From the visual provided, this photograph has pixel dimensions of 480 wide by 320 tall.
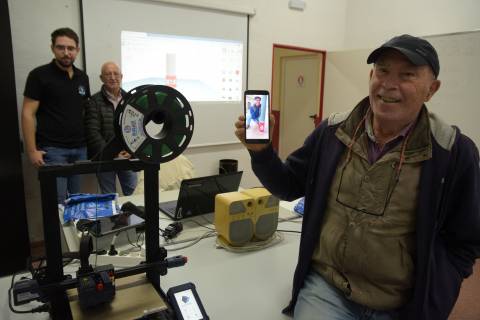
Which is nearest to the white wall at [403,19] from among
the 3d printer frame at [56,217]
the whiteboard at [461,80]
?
the whiteboard at [461,80]

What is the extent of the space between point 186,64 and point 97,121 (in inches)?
49.9

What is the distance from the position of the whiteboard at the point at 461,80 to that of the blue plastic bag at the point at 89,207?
3247mm

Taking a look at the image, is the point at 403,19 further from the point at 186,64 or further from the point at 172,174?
the point at 172,174

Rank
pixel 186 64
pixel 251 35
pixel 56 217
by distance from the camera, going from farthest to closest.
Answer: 1. pixel 251 35
2. pixel 186 64
3. pixel 56 217

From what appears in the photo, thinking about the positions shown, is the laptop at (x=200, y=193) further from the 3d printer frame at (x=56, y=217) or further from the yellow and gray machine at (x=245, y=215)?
the 3d printer frame at (x=56, y=217)

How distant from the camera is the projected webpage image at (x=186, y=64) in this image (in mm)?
3471

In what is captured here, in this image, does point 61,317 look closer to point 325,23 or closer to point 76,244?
point 76,244

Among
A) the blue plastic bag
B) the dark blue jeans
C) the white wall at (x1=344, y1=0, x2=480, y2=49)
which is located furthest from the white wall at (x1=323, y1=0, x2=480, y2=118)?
the blue plastic bag

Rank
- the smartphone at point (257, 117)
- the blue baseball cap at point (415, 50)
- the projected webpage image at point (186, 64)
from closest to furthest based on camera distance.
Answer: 1. the blue baseball cap at point (415, 50)
2. the smartphone at point (257, 117)
3. the projected webpage image at point (186, 64)

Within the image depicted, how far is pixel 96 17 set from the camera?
3188mm

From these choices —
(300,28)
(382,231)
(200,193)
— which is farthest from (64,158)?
(300,28)

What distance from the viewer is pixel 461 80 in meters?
3.59

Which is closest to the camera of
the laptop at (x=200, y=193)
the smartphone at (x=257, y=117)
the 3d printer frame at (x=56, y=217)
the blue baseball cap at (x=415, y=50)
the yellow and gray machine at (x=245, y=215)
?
the 3d printer frame at (x=56, y=217)

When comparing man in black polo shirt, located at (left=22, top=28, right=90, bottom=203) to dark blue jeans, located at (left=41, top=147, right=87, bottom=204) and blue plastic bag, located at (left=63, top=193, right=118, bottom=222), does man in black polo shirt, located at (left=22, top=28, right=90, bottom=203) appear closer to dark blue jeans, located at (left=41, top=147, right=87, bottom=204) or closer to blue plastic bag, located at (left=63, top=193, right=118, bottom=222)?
dark blue jeans, located at (left=41, top=147, right=87, bottom=204)
